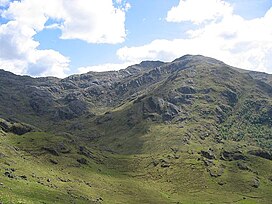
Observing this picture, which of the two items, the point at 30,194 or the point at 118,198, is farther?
the point at 118,198

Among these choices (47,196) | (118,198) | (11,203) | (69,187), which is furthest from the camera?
(118,198)

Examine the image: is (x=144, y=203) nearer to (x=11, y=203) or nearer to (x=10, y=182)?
(x=10, y=182)

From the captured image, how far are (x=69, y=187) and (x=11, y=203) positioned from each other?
126083mm

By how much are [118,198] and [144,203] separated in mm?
14664

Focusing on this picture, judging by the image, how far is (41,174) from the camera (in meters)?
194

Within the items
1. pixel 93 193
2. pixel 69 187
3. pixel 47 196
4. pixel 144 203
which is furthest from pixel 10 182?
pixel 144 203

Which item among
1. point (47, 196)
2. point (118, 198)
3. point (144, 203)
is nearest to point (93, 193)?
point (118, 198)

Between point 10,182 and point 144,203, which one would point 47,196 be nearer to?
point 10,182

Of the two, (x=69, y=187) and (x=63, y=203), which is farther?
(x=69, y=187)

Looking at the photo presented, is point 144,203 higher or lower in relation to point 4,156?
lower

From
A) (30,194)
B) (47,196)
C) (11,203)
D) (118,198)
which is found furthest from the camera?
(118,198)

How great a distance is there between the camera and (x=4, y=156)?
196375 mm

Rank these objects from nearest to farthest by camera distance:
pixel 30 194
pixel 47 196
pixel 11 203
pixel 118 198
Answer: pixel 11 203
pixel 30 194
pixel 47 196
pixel 118 198

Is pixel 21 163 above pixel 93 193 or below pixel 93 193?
above
